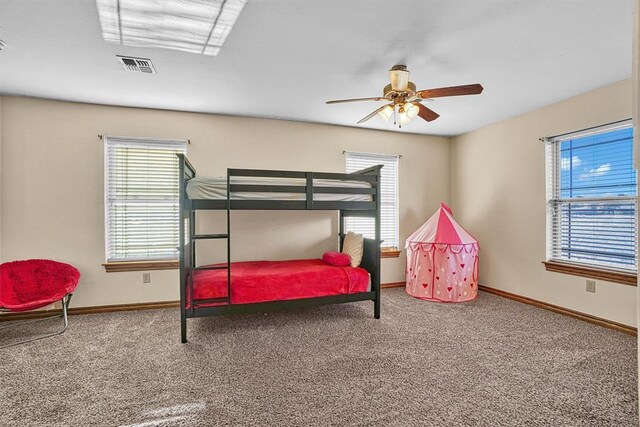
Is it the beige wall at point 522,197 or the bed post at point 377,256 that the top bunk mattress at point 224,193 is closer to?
the bed post at point 377,256

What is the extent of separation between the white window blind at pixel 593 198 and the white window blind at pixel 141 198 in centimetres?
449

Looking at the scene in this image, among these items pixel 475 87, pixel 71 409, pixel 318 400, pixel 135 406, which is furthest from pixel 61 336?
pixel 475 87

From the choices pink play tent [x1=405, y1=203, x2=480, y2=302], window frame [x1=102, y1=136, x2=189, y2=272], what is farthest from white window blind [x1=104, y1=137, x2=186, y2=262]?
pink play tent [x1=405, y1=203, x2=480, y2=302]

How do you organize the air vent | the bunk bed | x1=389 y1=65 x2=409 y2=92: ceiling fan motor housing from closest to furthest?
x1=389 y1=65 x2=409 y2=92: ceiling fan motor housing < the air vent < the bunk bed

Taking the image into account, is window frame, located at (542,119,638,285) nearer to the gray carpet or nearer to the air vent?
the gray carpet

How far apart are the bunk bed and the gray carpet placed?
30cm

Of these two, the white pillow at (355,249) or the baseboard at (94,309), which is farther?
the white pillow at (355,249)

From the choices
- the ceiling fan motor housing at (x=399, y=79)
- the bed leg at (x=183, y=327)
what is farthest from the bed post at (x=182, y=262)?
the ceiling fan motor housing at (x=399, y=79)

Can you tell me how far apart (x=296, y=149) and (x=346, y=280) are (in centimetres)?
195

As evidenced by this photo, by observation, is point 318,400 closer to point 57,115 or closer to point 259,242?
point 259,242

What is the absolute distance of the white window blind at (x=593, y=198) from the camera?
2.94 m

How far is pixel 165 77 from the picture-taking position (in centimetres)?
280

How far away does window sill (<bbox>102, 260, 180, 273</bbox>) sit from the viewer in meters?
3.49

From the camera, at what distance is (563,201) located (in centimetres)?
346
